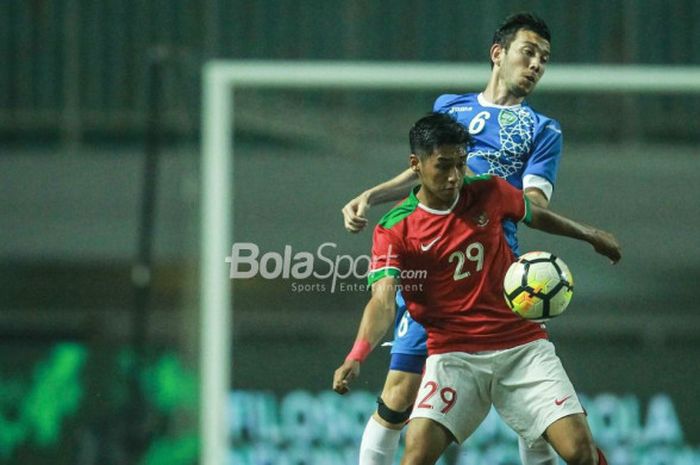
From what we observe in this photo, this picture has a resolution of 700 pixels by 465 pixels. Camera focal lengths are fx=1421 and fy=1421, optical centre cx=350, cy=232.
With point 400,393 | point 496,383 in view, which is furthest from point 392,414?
point 496,383

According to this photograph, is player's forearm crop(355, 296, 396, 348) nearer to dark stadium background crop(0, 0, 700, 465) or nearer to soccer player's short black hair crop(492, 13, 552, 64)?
soccer player's short black hair crop(492, 13, 552, 64)

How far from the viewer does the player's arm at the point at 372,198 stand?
3.38 metres

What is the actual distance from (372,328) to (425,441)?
522mm

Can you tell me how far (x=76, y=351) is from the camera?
9680 mm

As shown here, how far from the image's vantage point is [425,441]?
3.77 meters

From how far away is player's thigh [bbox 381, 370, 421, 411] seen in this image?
3896 mm

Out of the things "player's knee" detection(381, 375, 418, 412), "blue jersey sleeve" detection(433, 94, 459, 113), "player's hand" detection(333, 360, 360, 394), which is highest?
"blue jersey sleeve" detection(433, 94, 459, 113)

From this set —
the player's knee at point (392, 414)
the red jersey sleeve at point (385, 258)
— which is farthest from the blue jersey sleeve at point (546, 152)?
the player's knee at point (392, 414)

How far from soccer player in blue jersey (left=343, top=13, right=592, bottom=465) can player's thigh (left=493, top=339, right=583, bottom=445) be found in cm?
23

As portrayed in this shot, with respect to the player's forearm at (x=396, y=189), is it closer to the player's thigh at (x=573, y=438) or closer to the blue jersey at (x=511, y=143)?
the blue jersey at (x=511, y=143)

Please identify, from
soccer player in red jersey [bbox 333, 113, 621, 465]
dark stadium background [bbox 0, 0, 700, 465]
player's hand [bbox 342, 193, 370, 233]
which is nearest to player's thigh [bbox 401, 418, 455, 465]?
soccer player in red jersey [bbox 333, 113, 621, 465]

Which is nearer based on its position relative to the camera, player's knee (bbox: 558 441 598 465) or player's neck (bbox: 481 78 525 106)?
player's neck (bbox: 481 78 525 106)

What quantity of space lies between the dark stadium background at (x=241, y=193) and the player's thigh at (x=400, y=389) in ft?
11.2

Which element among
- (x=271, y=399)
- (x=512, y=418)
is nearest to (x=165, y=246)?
(x=271, y=399)
